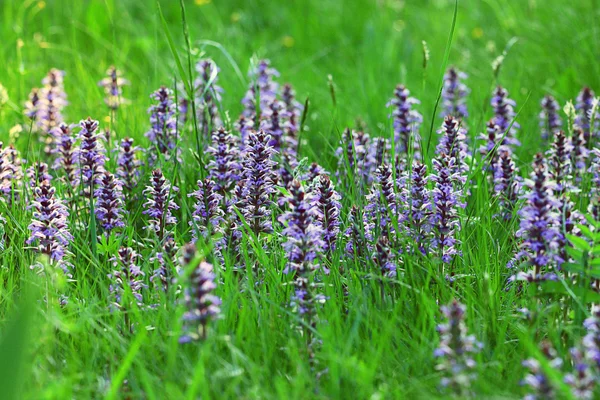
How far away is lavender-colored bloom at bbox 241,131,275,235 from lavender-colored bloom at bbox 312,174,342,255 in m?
0.26

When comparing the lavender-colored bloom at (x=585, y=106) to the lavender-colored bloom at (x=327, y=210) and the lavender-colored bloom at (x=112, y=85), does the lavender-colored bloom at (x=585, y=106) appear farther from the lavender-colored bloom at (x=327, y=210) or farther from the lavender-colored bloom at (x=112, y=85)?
the lavender-colored bloom at (x=112, y=85)

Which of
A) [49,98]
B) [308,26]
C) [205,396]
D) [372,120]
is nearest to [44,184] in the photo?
[205,396]

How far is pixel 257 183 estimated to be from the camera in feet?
12.6

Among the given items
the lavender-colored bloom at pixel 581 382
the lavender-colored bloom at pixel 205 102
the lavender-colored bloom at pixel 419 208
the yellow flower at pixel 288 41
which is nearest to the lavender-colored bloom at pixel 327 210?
the lavender-colored bloom at pixel 419 208

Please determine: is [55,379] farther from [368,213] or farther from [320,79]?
[320,79]

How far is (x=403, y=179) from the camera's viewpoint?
3.96 m

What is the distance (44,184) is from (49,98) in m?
2.14

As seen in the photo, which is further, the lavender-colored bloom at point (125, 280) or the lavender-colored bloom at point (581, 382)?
the lavender-colored bloom at point (125, 280)

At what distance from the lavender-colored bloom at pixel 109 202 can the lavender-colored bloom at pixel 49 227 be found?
0.38 m

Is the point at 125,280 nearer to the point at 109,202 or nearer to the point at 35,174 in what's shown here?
the point at 109,202

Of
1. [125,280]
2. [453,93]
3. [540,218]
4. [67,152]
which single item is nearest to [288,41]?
[453,93]

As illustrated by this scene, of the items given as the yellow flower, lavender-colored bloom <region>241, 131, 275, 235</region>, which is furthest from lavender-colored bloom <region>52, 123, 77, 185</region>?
the yellow flower

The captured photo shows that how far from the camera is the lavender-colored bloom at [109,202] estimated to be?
13.0 ft

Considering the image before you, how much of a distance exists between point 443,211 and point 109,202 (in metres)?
1.69
